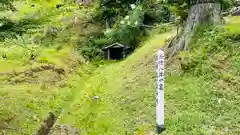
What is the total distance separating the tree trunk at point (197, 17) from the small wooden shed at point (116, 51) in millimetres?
10368

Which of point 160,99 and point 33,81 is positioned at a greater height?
point 160,99

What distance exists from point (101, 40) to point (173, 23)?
19.8 ft

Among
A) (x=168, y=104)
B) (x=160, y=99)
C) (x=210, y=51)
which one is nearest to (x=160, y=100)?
(x=160, y=99)

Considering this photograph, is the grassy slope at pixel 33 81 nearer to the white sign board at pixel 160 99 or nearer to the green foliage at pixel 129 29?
the green foliage at pixel 129 29

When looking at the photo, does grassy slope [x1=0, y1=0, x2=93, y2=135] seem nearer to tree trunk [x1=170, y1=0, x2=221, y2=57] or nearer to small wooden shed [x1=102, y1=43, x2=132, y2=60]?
small wooden shed [x1=102, y1=43, x2=132, y2=60]

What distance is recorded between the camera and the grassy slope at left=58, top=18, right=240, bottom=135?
10.2m

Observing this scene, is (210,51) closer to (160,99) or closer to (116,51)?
(160,99)

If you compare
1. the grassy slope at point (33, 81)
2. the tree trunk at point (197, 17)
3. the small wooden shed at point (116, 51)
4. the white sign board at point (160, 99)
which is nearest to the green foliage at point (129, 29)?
the small wooden shed at point (116, 51)

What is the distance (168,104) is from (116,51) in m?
14.6

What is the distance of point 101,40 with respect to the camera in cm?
2684

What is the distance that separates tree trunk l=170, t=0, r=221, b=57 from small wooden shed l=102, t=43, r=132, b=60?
34.0ft

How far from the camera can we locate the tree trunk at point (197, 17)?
48.7 feet

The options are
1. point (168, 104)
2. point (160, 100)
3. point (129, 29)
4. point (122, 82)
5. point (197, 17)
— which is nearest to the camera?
point (160, 100)

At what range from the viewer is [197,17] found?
14.9 m
